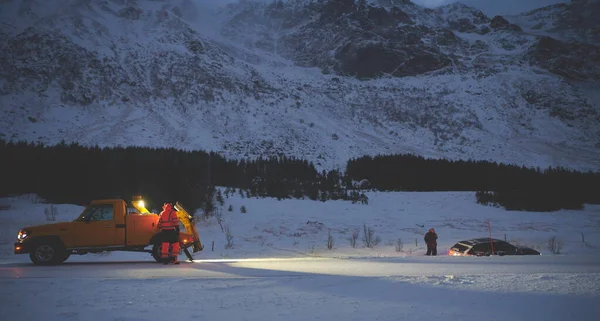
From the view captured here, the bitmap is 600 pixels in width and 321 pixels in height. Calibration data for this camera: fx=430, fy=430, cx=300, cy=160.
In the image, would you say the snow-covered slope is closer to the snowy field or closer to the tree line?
the tree line

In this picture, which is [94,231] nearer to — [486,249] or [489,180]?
[486,249]

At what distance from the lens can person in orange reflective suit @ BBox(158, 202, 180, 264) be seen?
11703 mm

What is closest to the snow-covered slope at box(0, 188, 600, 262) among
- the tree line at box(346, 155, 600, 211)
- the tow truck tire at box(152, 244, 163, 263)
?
the tree line at box(346, 155, 600, 211)

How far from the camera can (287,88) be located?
96.0 meters

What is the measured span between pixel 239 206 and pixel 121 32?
3290 inches

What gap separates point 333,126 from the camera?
83.6 metres

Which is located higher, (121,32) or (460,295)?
(121,32)

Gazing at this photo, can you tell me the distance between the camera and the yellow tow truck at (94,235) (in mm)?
11914

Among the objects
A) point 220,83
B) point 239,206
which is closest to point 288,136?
point 220,83

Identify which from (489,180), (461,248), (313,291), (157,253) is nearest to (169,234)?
(157,253)

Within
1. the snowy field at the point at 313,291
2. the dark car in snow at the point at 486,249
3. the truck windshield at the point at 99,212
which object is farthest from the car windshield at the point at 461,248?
the truck windshield at the point at 99,212

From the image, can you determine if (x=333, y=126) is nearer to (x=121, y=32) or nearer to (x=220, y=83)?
(x=220, y=83)

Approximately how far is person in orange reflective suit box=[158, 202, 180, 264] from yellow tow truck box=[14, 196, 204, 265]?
0.53 metres

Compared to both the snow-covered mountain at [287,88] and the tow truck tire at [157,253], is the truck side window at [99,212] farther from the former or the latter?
the snow-covered mountain at [287,88]
